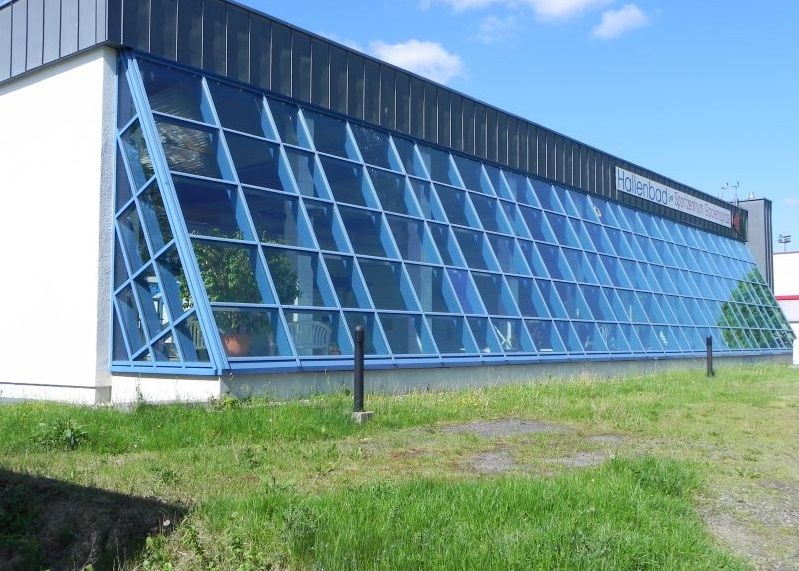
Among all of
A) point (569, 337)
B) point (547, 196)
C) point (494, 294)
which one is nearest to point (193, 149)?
point (494, 294)

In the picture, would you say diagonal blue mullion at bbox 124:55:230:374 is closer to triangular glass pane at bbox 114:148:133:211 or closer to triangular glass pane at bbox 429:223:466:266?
triangular glass pane at bbox 114:148:133:211

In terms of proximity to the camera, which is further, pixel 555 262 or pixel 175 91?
pixel 555 262

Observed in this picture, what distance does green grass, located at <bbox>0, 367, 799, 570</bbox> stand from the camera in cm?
544

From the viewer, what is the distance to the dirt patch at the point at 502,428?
10680 millimetres

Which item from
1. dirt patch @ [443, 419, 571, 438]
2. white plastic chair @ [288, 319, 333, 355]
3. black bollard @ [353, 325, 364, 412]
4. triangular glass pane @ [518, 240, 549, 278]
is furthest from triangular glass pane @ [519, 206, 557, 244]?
black bollard @ [353, 325, 364, 412]

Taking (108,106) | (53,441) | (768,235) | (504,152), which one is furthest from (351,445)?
(768,235)

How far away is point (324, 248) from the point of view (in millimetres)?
16219

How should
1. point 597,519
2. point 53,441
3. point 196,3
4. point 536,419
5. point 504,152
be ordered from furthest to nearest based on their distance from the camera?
1. point 504,152
2. point 196,3
3. point 536,419
4. point 53,441
5. point 597,519

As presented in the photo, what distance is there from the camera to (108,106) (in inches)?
584

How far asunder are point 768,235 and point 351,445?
4113 centimetres

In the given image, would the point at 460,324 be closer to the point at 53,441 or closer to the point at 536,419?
the point at 536,419

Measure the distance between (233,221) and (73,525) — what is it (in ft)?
29.6

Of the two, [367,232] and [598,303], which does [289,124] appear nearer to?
[367,232]

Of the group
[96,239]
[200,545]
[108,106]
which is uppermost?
[108,106]
